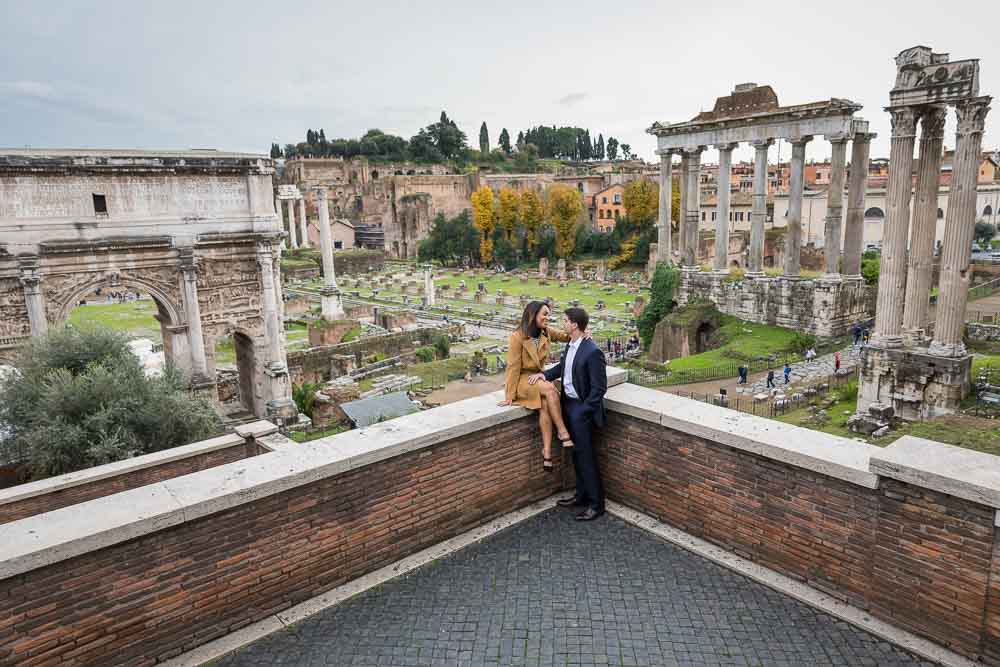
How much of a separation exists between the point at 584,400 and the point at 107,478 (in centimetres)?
586

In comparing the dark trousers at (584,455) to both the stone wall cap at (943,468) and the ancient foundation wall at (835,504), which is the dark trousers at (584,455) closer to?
the ancient foundation wall at (835,504)

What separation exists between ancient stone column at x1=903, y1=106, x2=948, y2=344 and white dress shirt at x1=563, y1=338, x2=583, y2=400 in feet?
44.7

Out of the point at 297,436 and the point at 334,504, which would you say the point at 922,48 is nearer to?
the point at 334,504

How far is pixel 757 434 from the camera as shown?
14.9 feet

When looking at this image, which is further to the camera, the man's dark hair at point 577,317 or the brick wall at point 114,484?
the brick wall at point 114,484

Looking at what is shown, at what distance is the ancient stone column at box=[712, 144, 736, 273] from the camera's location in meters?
25.7

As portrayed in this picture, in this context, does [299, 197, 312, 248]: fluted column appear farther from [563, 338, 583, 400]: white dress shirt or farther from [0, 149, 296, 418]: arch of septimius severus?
[563, 338, 583, 400]: white dress shirt

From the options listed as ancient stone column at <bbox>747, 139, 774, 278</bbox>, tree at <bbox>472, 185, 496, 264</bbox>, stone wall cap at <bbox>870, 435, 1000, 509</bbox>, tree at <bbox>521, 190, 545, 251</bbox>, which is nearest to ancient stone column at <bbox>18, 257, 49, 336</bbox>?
stone wall cap at <bbox>870, 435, 1000, 509</bbox>

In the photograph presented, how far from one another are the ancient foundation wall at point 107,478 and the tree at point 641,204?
56.1 metres

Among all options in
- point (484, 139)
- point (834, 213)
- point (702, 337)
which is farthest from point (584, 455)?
point (484, 139)

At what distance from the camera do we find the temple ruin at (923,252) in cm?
1444

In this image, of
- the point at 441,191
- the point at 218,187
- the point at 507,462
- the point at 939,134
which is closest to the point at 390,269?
the point at 441,191

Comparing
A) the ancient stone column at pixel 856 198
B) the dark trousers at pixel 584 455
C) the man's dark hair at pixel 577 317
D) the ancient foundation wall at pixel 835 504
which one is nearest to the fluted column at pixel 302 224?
the ancient stone column at pixel 856 198

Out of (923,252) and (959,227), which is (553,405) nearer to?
(959,227)
